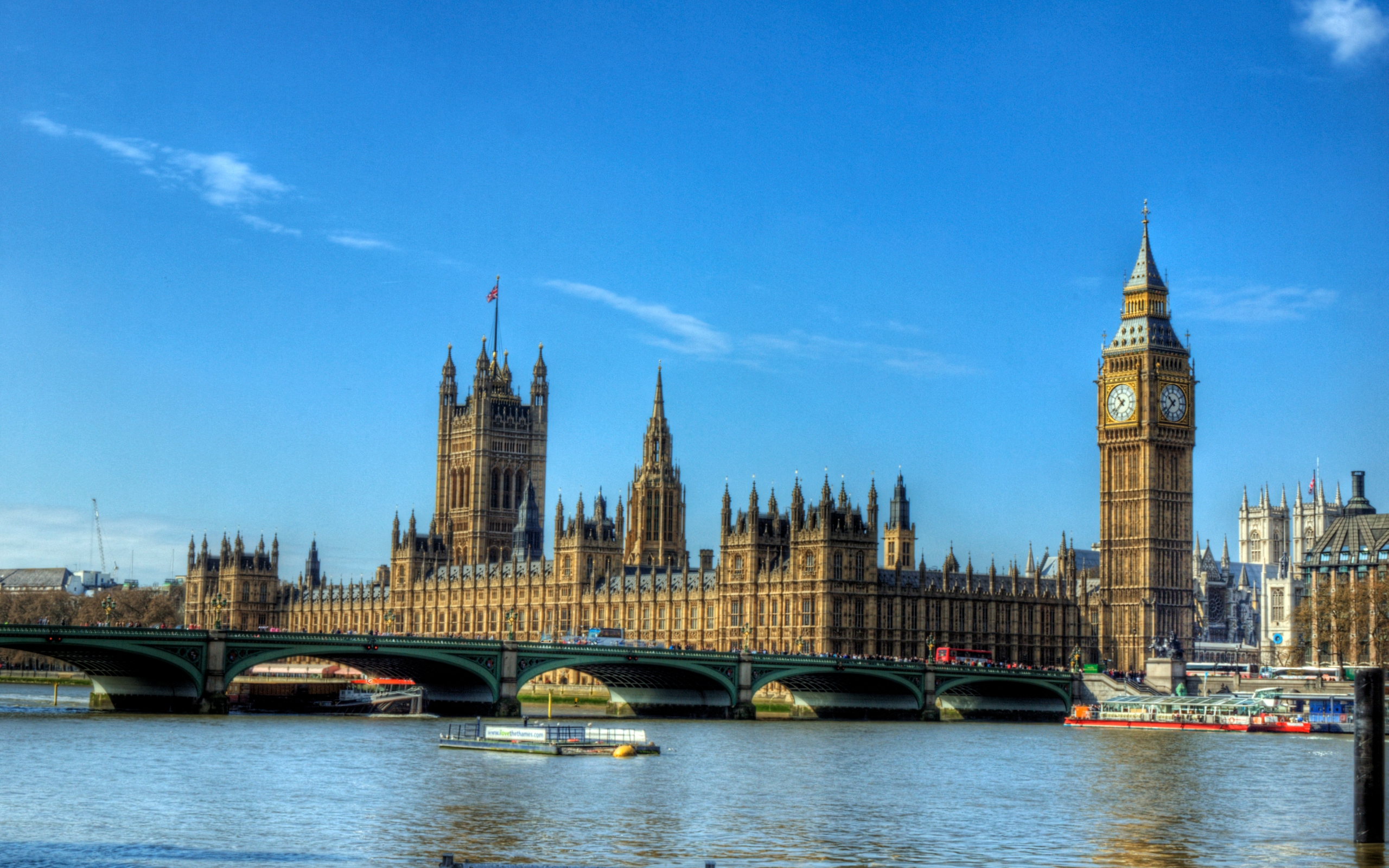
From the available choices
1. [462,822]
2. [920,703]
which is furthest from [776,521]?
[462,822]

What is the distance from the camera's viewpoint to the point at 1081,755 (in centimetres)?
9419

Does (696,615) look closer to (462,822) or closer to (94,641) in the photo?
(94,641)

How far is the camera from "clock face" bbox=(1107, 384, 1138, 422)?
170 m

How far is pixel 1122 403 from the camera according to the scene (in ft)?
560

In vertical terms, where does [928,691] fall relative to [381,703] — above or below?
above

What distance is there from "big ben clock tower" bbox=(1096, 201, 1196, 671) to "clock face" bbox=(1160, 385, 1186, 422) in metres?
0.07

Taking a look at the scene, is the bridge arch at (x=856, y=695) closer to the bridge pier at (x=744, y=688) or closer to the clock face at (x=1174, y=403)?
the bridge pier at (x=744, y=688)

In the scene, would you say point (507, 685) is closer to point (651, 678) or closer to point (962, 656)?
point (651, 678)

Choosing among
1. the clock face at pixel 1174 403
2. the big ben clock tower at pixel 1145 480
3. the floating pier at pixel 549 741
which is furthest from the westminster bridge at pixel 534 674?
the clock face at pixel 1174 403

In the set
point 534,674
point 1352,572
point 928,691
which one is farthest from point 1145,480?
point 534,674

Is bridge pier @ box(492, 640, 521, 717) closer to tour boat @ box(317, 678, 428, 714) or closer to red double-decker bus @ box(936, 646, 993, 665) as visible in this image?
tour boat @ box(317, 678, 428, 714)

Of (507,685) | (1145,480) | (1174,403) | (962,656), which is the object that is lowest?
(507,685)

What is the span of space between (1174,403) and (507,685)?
83.5m

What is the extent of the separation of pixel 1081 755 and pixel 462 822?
150 ft
